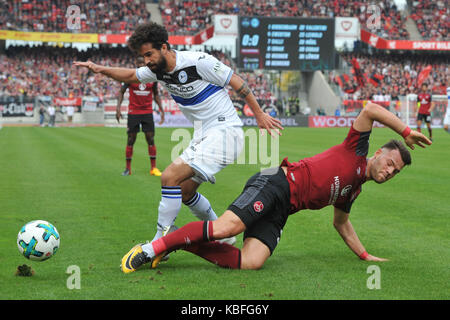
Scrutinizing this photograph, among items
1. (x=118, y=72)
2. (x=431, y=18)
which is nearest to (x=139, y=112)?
(x=118, y=72)

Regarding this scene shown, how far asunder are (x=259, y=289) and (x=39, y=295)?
5.28 feet

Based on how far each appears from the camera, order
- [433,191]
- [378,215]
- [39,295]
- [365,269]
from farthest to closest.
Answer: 1. [433,191]
2. [378,215]
3. [365,269]
4. [39,295]

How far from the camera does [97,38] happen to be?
52.6 meters

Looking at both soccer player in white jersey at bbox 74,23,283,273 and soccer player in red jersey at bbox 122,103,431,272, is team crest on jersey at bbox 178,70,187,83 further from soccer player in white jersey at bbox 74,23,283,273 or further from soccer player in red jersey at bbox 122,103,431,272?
soccer player in red jersey at bbox 122,103,431,272

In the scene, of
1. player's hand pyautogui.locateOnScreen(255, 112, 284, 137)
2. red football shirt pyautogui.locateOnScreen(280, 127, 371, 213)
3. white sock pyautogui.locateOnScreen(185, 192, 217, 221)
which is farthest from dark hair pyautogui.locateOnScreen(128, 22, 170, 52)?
red football shirt pyautogui.locateOnScreen(280, 127, 371, 213)

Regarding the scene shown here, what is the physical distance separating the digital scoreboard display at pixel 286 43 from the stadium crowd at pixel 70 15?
48.4 ft

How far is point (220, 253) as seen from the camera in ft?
17.1

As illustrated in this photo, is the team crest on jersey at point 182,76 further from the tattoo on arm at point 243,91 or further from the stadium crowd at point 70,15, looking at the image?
the stadium crowd at point 70,15

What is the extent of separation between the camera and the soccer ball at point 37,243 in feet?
17.0

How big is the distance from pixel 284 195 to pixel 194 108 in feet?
4.46

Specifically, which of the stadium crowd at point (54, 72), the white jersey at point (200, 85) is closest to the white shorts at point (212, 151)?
the white jersey at point (200, 85)

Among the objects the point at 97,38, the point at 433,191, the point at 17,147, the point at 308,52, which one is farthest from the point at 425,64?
the point at 433,191

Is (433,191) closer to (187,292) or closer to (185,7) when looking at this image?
(187,292)

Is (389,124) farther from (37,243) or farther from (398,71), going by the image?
(398,71)
